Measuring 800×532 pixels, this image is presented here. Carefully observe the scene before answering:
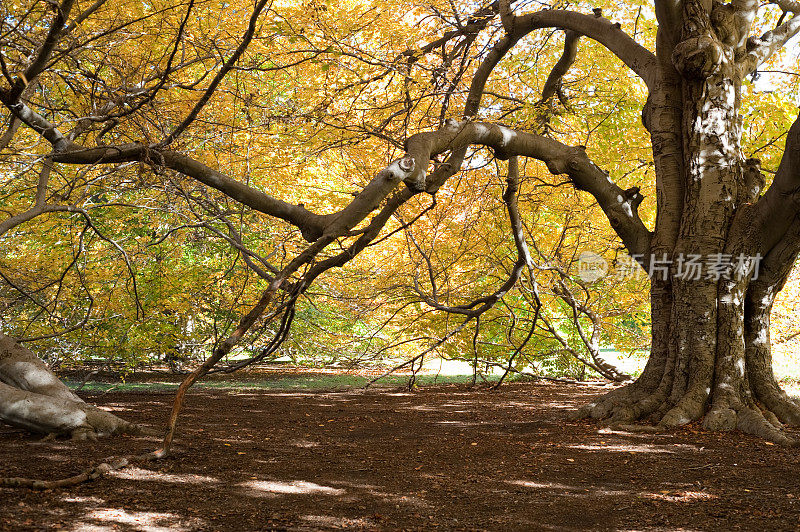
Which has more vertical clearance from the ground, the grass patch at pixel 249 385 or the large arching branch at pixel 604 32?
the large arching branch at pixel 604 32

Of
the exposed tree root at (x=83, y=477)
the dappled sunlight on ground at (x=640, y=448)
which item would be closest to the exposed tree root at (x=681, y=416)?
the dappled sunlight on ground at (x=640, y=448)

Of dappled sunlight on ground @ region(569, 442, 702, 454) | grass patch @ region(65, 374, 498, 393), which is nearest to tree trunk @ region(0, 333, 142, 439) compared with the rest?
dappled sunlight on ground @ region(569, 442, 702, 454)

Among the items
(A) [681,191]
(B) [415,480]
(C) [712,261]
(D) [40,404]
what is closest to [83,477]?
(D) [40,404]

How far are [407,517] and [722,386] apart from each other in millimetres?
3673

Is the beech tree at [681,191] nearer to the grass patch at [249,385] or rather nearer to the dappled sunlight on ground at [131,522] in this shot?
the dappled sunlight on ground at [131,522]

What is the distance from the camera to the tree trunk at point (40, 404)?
4727 millimetres

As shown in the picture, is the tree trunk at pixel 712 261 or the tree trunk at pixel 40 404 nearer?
the tree trunk at pixel 40 404

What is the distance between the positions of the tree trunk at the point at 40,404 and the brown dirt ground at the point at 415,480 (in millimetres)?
179

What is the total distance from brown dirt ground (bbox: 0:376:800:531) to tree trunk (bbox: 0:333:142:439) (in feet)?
0.59

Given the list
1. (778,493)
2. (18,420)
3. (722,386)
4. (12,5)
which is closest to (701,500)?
(778,493)

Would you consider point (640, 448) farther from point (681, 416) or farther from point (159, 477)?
point (159, 477)

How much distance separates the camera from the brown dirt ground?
300 cm

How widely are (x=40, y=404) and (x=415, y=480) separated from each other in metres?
2.98

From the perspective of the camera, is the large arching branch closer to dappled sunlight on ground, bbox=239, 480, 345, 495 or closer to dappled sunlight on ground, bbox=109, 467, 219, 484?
dappled sunlight on ground, bbox=239, 480, 345, 495
